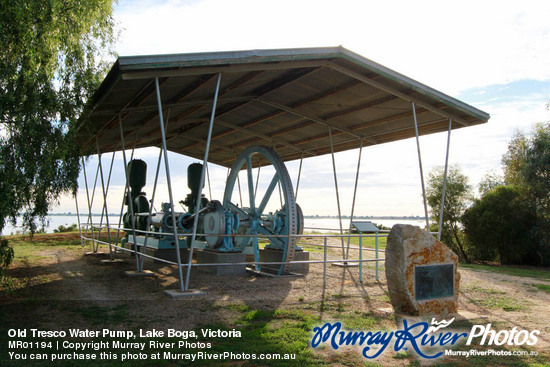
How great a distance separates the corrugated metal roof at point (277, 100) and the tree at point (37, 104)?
0.98 meters

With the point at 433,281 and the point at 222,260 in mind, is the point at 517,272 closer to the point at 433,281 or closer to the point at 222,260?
the point at 433,281

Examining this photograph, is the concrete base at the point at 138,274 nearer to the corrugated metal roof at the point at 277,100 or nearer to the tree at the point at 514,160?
the corrugated metal roof at the point at 277,100

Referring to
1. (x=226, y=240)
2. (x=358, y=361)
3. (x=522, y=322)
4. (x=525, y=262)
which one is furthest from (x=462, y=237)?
(x=358, y=361)

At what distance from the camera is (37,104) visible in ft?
23.2

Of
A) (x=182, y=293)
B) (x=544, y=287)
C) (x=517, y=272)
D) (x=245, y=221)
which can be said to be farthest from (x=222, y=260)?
(x=517, y=272)

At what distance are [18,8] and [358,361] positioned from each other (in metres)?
7.00

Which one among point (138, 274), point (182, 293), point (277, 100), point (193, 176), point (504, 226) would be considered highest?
point (277, 100)

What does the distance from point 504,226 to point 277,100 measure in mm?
12753

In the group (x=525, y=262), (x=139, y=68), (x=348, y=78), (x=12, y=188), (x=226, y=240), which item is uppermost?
(x=348, y=78)

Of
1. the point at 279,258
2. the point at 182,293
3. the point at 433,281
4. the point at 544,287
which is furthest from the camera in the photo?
the point at 279,258

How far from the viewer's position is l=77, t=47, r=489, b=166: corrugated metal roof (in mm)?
7701

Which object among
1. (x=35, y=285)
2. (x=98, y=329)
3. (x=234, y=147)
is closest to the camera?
(x=98, y=329)

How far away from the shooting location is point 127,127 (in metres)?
12.8

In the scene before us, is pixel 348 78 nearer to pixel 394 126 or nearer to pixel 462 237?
pixel 394 126
